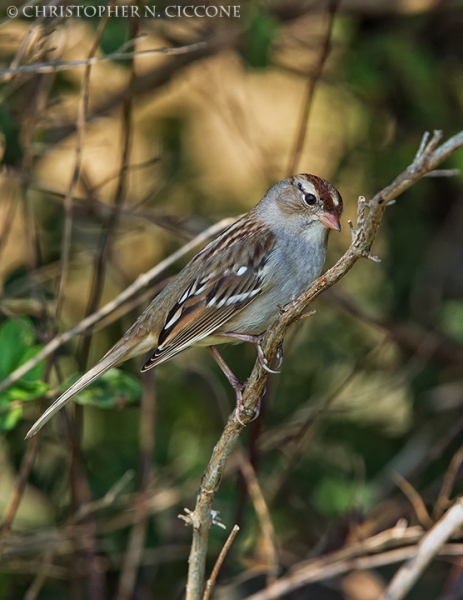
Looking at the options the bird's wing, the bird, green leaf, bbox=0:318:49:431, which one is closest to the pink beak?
the bird

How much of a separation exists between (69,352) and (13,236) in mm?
1310

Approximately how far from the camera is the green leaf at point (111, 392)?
300 centimetres

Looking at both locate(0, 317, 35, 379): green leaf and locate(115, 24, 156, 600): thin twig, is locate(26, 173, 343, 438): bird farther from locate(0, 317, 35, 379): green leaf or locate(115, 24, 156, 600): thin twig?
locate(115, 24, 156, 600): thin twig

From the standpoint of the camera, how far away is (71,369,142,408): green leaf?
3002mm

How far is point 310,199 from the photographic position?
11.0 ft

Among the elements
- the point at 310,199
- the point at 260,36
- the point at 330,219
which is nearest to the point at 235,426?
the point at 330,219

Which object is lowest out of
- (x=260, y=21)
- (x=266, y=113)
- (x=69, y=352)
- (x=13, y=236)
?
(x=69, y=352)

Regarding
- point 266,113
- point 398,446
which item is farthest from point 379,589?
point 266,113

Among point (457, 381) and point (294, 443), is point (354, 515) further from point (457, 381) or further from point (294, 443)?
point (457, 381)

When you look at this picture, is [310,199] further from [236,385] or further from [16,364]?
[16,364]

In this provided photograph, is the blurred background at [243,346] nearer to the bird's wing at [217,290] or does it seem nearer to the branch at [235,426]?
the bird's wing at [217,290]

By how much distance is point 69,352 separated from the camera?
4.30 metres

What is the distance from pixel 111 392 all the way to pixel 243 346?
182 cm

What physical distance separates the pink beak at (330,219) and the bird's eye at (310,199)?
72 mm
